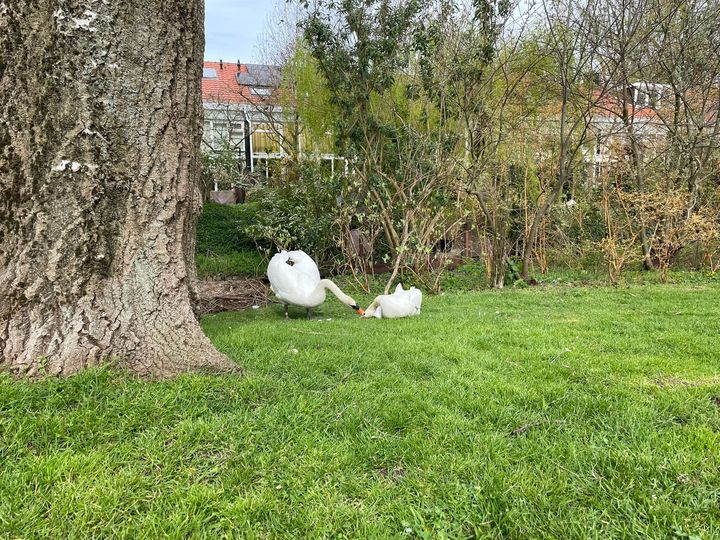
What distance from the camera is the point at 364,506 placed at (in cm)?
183

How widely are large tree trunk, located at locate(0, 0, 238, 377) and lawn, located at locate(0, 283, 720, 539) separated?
285 millimetres

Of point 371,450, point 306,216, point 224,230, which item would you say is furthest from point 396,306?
point 224,230

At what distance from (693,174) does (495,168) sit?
161 inches

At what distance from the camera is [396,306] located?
5535 millimetres

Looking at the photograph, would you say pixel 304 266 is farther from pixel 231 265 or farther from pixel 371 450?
pixel 231 265

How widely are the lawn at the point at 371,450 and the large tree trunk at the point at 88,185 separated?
285 millimetres

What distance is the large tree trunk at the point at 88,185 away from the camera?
2541 mm

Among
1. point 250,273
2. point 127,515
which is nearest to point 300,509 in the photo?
point 127,515

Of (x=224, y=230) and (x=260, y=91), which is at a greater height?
(x=260, y=91)

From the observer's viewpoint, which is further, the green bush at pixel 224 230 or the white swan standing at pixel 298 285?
the green bush at pixel 224 230

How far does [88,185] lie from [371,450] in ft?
6.78

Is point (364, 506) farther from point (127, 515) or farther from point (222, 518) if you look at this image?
point (127, 515)

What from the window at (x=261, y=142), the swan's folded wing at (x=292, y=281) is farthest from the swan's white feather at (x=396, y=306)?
the window at (x=261, y=142)

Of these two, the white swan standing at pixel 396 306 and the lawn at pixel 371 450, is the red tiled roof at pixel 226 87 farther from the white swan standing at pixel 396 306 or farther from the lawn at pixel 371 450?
the lawn at pixel 371 450
